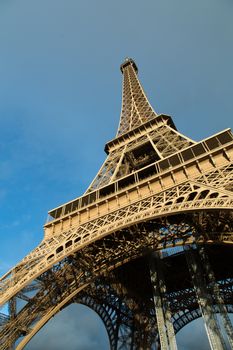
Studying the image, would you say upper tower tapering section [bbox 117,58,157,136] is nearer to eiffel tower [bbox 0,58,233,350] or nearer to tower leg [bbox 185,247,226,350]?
eiffel tower [bbox 0,58,233,350]

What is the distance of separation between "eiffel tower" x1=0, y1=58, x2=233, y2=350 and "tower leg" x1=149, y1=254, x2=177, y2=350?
0.18ft

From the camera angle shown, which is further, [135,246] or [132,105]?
[132,105]

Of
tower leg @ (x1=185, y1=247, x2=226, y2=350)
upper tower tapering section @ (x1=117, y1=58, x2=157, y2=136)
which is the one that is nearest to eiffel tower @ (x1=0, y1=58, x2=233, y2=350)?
tower leg @ (x1=185, y1=247, x2=226, y2=350)

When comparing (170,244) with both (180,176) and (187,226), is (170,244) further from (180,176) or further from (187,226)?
(180,176)

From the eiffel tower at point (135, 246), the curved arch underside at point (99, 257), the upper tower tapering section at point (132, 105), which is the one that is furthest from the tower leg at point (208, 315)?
the upper tower tapering section at point (132, 105)

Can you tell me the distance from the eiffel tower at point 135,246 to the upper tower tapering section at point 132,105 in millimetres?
7772

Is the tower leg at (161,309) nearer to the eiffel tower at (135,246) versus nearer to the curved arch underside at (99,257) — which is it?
the eiffel tower at (135,246)

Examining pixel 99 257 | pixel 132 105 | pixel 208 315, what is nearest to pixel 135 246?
pixel 99 257

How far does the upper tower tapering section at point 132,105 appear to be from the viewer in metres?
29.8

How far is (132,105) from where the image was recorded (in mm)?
32938

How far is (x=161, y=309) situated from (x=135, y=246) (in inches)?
148

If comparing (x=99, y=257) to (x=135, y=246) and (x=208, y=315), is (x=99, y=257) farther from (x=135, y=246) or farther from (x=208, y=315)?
(x=208, y=315)

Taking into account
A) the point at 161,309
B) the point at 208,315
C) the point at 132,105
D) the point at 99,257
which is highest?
the point at 132,105

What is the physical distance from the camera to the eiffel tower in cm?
1362
